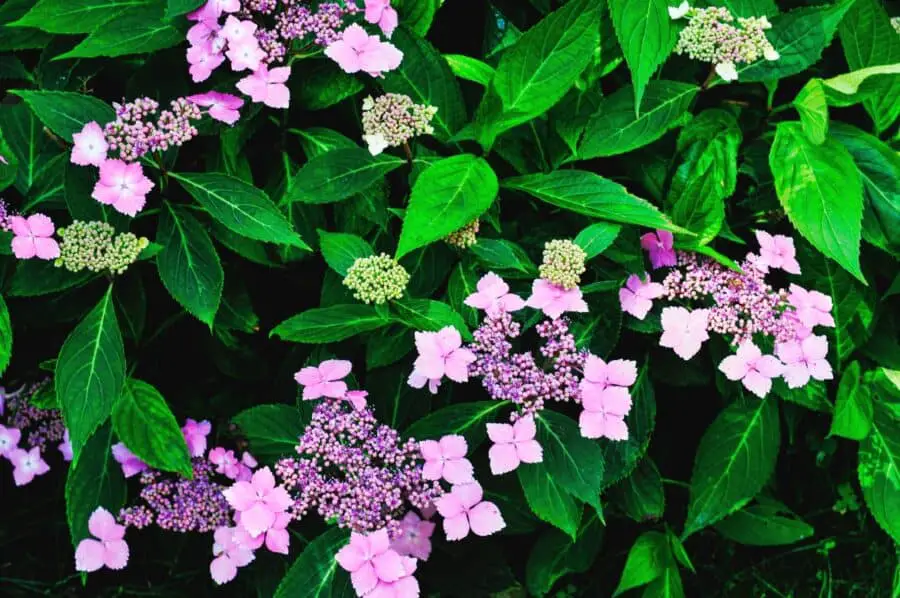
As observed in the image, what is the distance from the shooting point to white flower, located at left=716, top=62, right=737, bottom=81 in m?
1.99

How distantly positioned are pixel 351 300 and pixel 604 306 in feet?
1.78

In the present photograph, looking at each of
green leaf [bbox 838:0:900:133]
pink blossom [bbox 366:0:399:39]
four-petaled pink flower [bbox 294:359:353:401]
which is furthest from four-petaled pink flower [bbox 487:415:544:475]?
green leaf [bbox 838:0:900:133]

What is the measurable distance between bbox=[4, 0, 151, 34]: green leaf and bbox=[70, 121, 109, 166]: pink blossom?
293 mm

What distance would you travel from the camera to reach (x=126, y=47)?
1.96 metres

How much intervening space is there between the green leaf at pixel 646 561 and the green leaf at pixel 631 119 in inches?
36.8

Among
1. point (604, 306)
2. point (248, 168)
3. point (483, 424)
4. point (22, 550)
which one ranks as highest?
point (248, 168)

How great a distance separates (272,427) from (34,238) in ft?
2.03

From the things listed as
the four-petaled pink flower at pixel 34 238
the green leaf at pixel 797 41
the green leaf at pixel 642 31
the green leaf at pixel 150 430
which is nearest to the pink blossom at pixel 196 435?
the green leaf at pixel 150 430

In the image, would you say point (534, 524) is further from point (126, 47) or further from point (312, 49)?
point (126, 47)

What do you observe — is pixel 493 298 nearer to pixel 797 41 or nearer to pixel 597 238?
pixel 597 238

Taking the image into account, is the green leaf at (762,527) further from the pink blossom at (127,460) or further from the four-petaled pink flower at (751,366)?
the pink blossom at (127,460)

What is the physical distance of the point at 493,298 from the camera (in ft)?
6.08

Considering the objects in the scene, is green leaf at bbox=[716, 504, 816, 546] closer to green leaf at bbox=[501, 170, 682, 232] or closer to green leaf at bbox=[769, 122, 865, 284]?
green leaf at bbox=[769, 122, 865, 284]

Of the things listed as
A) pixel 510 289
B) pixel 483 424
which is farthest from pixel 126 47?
pixel 483 424
